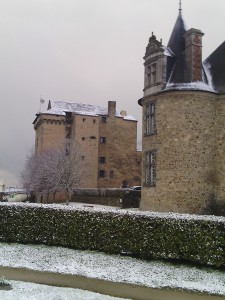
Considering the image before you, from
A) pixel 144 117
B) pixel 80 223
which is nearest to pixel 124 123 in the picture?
pixel 144 117

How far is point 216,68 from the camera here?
26016 millimetres

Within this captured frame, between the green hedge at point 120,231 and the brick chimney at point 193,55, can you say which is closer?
the green hedge at point 120,231

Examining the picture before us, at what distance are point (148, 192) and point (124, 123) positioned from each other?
42940 millimetres

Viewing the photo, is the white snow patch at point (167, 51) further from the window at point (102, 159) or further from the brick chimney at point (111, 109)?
the brick chimney at point (111, 109)

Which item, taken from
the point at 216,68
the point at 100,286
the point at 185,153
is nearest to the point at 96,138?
the point at 216,68

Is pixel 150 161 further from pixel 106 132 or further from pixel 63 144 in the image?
pixel 106 132

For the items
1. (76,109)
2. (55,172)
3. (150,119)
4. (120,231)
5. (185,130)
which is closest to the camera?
(120,231)

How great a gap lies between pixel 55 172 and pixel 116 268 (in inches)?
1513

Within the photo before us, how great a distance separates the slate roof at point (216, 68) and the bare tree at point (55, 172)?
26188 millimetres

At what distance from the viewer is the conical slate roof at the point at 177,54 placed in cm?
2552

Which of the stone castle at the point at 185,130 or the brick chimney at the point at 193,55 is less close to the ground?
the brick chimney at the point at 193,55

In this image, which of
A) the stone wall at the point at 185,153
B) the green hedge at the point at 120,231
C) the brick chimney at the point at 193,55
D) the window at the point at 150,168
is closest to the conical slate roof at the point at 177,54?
the brick chimney at the point at 193,55

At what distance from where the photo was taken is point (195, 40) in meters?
25.5

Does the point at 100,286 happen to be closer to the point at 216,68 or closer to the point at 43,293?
the point at 43,293
